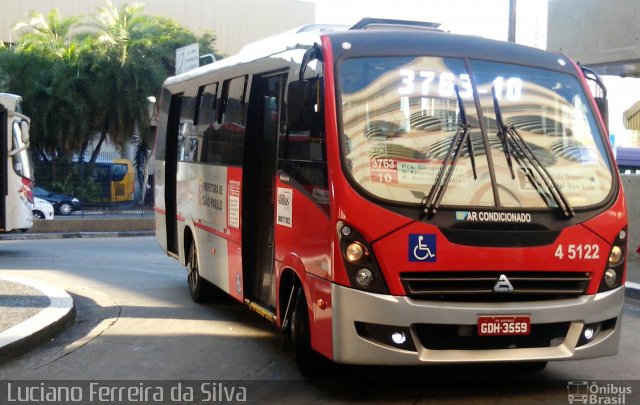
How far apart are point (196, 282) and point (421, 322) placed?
5723 millimetres

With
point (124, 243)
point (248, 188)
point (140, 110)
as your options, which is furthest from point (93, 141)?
point (248, 188)

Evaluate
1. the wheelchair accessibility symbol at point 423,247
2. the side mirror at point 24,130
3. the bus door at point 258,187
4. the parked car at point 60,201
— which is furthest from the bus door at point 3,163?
the wheelchair accessibility symbol at point 423,247

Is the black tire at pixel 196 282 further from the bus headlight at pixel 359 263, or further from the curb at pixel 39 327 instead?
the bus headlight at pixel 359 263

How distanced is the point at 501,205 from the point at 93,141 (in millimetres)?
32879

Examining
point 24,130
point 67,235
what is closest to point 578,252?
point 24,130

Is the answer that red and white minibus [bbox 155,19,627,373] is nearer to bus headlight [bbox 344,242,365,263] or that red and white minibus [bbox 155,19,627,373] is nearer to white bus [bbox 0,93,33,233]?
bus headlight [bbox 344,242,365,263]

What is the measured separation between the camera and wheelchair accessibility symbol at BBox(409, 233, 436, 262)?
627 centimetres

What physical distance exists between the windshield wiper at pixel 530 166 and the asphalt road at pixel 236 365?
1.50 metres

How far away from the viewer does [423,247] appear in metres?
6.29

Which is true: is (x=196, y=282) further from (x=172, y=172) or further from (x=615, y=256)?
(x=615, y=256)

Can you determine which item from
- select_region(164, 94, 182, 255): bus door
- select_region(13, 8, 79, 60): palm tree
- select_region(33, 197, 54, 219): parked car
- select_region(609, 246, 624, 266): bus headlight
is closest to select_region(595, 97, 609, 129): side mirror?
select_region(609, 246, 624, 266): bus headlight

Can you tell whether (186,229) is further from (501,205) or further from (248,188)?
(501,205)

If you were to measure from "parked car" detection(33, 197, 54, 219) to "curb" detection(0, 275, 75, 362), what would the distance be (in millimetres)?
16553

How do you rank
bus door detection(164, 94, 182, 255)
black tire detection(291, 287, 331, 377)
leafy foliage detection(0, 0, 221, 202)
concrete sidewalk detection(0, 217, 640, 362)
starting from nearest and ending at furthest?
black tire detection(291, 287, 331, 377), concrete sidewalk detection(0, 217, 640, 362), bus door detection(164, 94, 182, 255), leafy foliage detection(0, 0, 221, 202)
